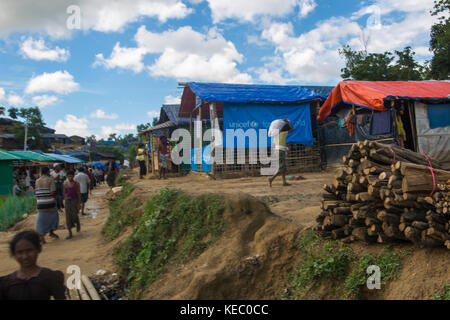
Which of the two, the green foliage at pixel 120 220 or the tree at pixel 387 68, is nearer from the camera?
the green foliage at pixel 120 220

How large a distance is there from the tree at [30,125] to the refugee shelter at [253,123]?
25009mm

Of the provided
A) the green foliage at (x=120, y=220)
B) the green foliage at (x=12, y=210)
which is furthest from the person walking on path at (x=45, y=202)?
the green foliage at (x=12, y=210)

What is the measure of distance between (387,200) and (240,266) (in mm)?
1840

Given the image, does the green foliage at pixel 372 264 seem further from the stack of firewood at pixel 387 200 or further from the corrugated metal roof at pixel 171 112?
the corrugated metal roof at pixel 171 112

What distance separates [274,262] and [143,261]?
6.40 ft

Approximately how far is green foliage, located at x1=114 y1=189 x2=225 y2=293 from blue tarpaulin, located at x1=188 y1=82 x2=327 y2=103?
5805mm

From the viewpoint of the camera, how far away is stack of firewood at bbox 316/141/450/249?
9.51 ft

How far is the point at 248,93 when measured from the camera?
11.5 meters

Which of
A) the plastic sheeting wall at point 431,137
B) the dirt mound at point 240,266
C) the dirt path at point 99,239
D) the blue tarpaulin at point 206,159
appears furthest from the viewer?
the blue tarpaulin at point 206,159

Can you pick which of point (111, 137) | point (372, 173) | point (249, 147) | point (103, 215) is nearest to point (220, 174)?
point (249, 147)

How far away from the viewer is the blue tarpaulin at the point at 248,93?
10.7 metres

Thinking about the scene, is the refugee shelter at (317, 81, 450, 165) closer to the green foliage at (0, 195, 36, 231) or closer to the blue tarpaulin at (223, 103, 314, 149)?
the blue tarpaulin at (223, 103, 314, 149)

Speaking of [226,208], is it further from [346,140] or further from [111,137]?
[111,137]

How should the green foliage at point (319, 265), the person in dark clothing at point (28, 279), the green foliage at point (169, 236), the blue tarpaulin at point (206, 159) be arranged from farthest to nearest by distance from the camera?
the blue tarpaulin at point (206, 159), the green foliage at point (169, 236), the green foliage at point (319, 265), the person in dark clothing at point (28, 279)
